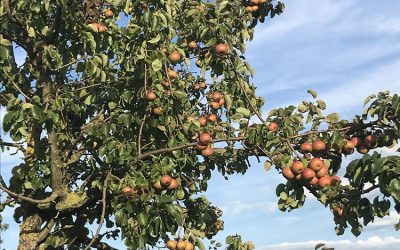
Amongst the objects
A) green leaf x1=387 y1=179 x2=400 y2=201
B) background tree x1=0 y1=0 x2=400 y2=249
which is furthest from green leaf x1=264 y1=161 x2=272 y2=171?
green leaf x1=387 y1=179 x2=400 y2=201

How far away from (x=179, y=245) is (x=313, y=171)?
7.18ft

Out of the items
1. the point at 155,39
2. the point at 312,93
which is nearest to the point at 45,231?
the point at 155,39

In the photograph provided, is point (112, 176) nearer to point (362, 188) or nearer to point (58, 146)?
point (58, 146)

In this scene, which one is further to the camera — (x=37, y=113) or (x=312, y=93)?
(x=312, y=93)

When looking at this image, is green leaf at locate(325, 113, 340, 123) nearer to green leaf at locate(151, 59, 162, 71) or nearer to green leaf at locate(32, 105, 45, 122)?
green leaf at locate(151, 59, 162, 71)

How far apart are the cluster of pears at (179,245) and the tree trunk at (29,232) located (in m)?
2.32

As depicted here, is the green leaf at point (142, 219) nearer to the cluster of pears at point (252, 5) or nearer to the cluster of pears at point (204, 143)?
the cluster of pears at point (204, 143)

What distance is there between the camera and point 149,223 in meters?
6.18

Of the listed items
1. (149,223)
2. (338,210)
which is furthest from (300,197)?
(149,223)

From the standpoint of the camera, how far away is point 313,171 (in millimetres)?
5504

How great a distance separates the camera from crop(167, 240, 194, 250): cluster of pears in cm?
664

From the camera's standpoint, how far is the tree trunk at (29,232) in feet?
25.0

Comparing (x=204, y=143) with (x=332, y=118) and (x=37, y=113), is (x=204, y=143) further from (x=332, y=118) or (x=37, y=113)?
(x=37, y=113)

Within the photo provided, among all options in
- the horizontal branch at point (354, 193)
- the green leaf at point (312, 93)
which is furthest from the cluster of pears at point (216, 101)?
the horizontal branch at point (354, 193)
